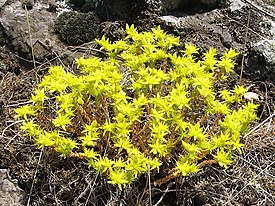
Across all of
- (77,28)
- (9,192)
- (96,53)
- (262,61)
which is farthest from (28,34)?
(262,61)

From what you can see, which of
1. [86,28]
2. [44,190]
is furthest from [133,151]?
[86,28]

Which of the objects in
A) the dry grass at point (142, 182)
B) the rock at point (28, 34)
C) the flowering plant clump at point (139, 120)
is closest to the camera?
the flowering plant clump at point (139, 120)

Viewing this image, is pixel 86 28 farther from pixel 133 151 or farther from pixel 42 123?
pixel 133 151

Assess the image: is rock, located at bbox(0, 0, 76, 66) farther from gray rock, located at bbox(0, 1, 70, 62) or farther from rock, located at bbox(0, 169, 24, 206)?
rock, located at bbox(0, 169, 24, 206)

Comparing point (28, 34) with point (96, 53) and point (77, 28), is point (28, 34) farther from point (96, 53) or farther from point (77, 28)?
point (96, 53)

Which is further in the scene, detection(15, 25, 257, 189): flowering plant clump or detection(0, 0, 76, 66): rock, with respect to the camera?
detection(0, 0, 76, 66): rock

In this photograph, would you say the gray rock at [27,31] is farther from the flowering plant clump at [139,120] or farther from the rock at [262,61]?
the rock at [262,61]

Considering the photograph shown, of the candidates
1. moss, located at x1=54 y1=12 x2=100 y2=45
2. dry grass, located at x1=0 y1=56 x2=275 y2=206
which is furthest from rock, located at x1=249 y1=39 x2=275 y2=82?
moss, located at x1=54 y1=12 x2=100 y2=45

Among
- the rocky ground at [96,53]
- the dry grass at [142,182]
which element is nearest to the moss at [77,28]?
the rocky ground at [96,53]
